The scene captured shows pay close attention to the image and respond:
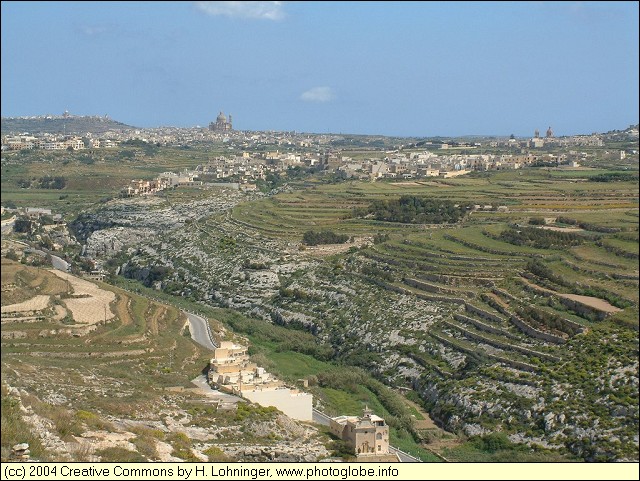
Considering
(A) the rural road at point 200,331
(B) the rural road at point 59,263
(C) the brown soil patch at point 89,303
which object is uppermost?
(C) the brown soil patch at point 89,303

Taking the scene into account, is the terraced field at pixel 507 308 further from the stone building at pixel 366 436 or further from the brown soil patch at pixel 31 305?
the brown soil patch at pixel 31 305

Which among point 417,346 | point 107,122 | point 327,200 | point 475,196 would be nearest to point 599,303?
point 417,346

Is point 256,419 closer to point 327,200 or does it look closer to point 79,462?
point 79,462

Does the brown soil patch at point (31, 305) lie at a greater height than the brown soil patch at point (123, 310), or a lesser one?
greater

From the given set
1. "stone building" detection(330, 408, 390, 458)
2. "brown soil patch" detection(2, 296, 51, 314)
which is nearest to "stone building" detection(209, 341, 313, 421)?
"stone building" detection(330, 408, 390, 458)

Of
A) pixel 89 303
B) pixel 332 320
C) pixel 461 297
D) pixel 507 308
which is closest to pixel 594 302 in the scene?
pixel 507 308

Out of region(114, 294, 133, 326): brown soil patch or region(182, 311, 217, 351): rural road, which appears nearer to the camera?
region(114, 294, 133, 326): brown soil patch

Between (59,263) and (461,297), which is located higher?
(461,297)

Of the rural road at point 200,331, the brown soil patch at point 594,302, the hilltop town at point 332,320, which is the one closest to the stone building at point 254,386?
the hilltop town at point 332,320

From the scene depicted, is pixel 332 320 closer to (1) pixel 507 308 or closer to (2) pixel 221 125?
(1) pixel 507 308

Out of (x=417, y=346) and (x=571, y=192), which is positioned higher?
(x=571, y=192)

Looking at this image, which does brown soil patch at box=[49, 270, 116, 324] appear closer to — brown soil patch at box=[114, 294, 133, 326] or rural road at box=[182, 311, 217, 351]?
brown soil patch at box=[114, 294, 133, 326]
